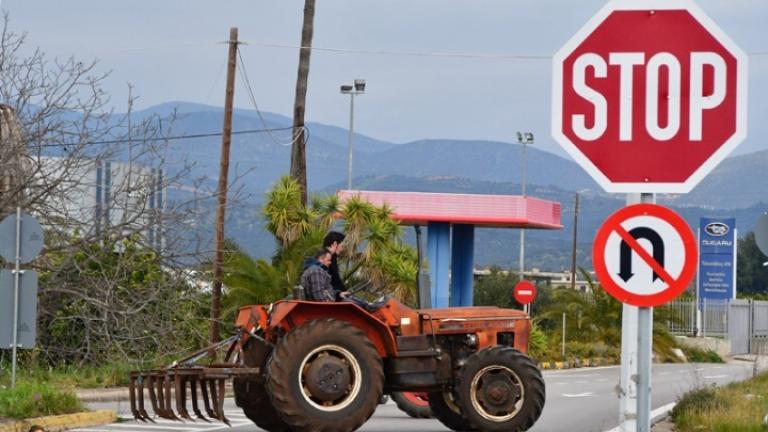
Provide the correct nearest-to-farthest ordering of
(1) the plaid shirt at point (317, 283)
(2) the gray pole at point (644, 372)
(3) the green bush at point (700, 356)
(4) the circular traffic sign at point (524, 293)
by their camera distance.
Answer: (2) the gray pole at point (644, 372) → (1) the plaid shirt at point (317, 283) → (4) the circular traffic sign at point (524, 293) → (3) the green bush at point (700, 356)

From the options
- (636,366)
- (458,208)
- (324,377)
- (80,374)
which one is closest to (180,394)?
(324,377)

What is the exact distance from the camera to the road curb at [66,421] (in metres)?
17.2

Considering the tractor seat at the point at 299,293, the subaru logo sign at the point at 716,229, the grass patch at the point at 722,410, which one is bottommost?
the grass patch at the point at 722,410

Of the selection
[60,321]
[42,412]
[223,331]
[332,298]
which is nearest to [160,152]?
[60,321]

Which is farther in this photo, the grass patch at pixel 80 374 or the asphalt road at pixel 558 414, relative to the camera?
the grass patch at pixel 80 374

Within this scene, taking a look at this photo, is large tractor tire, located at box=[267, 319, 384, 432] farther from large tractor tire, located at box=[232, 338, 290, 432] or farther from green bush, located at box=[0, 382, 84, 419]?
green bush, located at box=[0, 382, 84, 419]

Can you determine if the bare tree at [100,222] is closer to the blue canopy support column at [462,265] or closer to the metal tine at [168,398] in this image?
the metal tine at [168,398]

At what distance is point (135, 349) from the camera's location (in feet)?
83.7

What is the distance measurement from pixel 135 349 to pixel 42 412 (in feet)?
24.1

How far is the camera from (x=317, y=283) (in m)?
16.2

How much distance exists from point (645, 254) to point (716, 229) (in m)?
52.2

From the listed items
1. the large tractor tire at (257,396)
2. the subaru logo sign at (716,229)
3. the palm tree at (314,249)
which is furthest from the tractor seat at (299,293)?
the subaru logo sign at (716,229)

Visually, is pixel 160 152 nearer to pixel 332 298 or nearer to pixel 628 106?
pixel 332 298

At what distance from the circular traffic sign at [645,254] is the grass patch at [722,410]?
9340 mm
